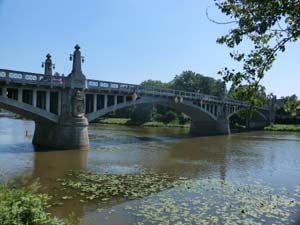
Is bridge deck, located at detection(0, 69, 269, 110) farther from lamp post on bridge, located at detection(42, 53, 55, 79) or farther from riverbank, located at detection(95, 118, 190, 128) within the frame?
riverbank, located at detection(95, 118, 190, 128)

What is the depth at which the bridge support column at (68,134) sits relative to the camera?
106 ft

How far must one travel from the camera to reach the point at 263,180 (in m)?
20.1

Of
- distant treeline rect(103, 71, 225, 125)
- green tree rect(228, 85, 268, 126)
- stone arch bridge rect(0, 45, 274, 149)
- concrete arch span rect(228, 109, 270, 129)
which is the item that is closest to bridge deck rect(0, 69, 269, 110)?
stone arch bridge rect(0, 45, 274, 149)

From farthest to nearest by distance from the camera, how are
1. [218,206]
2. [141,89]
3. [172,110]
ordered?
[172,110], [141,89], [218,206]

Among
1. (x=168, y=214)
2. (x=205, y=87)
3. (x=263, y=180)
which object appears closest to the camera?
(x=168, y=214)

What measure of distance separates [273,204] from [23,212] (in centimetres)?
1031

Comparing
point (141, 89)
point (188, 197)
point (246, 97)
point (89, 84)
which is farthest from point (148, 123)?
point (246, 97)

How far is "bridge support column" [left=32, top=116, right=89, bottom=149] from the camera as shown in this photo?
32375mm

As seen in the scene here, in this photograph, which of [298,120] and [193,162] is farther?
[298,120]

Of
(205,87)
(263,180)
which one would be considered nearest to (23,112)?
(263,180)

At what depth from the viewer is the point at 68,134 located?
3253 centimetres

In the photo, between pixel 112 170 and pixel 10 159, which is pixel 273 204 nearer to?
pixel 112 170

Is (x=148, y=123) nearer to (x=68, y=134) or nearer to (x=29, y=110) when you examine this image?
(x=68, y=134)

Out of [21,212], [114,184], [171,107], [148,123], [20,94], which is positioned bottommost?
[114,184]
